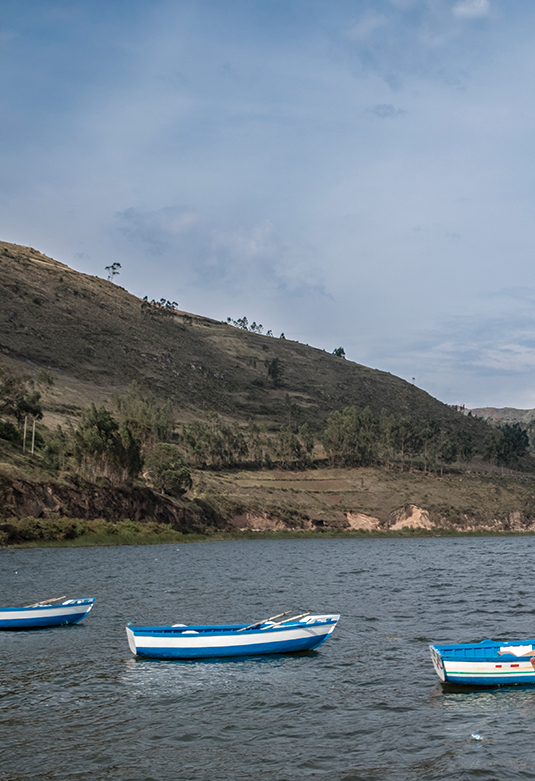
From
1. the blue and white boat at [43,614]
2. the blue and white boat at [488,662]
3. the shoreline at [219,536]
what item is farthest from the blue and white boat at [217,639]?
the shoreline at [219,536]

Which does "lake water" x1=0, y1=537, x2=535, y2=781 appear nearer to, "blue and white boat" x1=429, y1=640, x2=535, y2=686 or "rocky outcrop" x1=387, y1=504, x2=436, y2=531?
"blue and white boat" x1=429, y1=640, x2=535, y2=686

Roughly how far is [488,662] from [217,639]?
11206 mm

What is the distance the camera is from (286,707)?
75.3 ft

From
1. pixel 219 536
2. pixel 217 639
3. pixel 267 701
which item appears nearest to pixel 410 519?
pixel 219 536

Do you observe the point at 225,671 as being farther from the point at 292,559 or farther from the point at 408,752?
the point at 292,559

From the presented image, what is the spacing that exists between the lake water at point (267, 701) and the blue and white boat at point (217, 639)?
0.51 meters

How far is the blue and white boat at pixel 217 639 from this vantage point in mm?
29203

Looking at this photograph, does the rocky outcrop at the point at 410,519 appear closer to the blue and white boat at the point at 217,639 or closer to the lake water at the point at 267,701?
the lake water at the point at 267,701

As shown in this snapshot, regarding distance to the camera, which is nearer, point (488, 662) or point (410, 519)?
point (488, 662)

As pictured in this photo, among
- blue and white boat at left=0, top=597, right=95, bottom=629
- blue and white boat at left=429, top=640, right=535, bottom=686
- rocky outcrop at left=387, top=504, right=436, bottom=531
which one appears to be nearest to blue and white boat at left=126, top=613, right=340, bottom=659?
blue and white boat at left=429, top=640, right=535, bottom=686

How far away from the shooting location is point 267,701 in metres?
23.7

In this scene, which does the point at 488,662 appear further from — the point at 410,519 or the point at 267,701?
the point at 410,519

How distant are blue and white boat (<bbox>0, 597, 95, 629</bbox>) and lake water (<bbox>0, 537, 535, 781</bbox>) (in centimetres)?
97

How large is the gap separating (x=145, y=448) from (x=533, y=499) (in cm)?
10292
